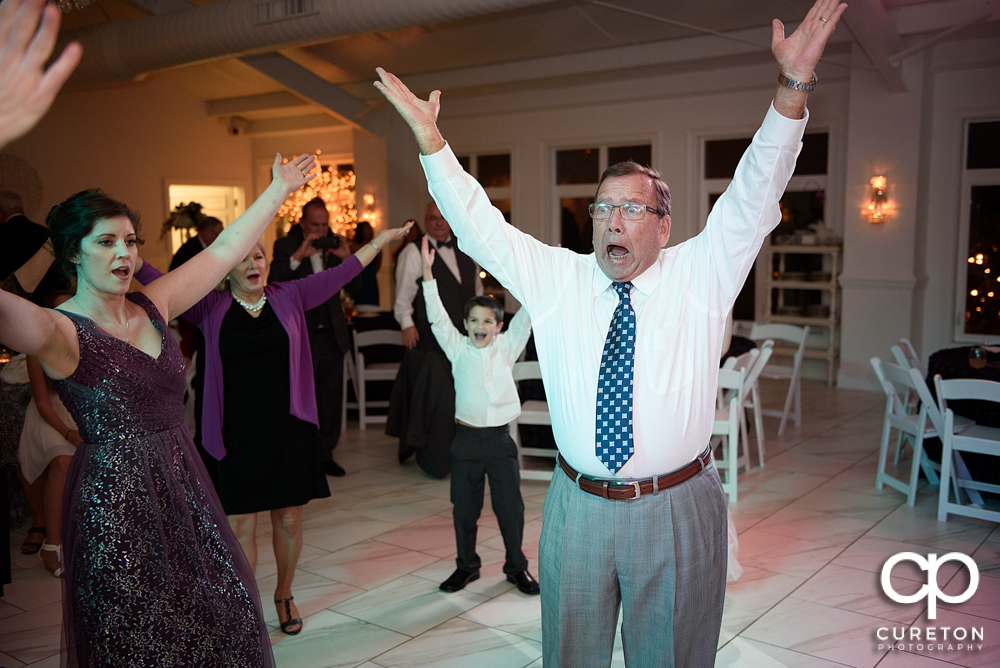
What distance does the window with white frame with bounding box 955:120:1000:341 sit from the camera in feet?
26.1

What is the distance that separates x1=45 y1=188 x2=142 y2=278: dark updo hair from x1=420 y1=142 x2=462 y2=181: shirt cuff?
2.62 feet

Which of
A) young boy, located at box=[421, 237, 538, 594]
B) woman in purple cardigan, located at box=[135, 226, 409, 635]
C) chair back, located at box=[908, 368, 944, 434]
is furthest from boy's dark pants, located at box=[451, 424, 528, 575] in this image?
chair back, located at box=[908, 368, 944, 434]

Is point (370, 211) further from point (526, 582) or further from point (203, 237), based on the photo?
point (526, 582)

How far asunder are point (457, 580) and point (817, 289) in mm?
6815

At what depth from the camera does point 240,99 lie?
40.0ft

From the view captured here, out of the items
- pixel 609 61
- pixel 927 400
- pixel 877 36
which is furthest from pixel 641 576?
pixel 609 61

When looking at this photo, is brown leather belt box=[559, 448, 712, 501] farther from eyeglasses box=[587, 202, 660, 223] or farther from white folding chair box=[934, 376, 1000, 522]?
white folding chair box=[934, 376, 1000, 522]

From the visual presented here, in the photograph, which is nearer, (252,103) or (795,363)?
(795,363)

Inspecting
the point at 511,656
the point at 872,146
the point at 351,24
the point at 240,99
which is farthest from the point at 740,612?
the point at 240,99

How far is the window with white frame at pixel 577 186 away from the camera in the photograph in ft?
33.9

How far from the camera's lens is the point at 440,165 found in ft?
6.08

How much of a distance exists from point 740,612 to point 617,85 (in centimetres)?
766

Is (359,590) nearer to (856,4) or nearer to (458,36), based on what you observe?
(856,4)

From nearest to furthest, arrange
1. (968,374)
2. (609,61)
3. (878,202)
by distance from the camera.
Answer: (968,374)
(878,202)
(609,61)
